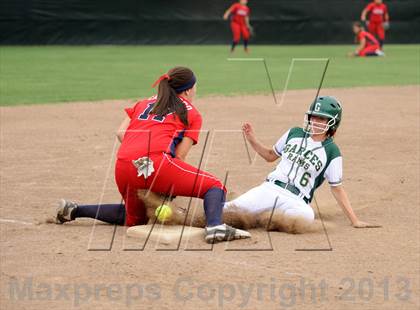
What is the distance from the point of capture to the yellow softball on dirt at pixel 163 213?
6.49 meters

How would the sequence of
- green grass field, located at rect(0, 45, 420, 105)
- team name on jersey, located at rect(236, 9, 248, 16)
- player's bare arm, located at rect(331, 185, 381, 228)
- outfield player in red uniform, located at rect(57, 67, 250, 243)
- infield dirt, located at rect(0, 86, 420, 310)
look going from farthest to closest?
team name on jersey, located at rect(236, 9, 248, 16), green grass field, located at rect(0, 45, 420, 105), player's bare arm, located at rect(331, 185, 381, 228), outfield player in red uniform, located at rect(57, 67, 250, 243), infield dirt, located at rect(0, 86, 420, 310)

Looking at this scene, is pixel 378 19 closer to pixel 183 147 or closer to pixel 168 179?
pixel 183 147

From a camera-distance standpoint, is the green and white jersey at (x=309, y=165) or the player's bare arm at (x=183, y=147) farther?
the green and white jersey at (x=309, y=165)

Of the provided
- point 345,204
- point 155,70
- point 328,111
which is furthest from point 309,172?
point 155,70

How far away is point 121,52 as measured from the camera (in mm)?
28578

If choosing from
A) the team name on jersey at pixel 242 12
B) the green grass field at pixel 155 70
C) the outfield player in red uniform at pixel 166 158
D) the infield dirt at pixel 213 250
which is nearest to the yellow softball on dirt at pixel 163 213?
the outfield player in red uniform at pixel 166 158

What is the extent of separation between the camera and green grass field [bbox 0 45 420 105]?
56.7 ft

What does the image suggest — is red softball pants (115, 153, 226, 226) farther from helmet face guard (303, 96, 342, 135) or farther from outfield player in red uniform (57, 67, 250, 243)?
helmet face guard (303, 96, 342, 135)

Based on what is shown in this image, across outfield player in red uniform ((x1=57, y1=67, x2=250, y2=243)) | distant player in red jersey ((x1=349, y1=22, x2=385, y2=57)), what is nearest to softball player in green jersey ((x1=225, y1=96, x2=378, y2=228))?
outfield player in red uniform ((x1=57, y1=67, x2=250, y2=243))

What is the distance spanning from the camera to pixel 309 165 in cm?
668

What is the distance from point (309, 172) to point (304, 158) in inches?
4.7

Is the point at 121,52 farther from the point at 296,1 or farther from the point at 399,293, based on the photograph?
the point at 399,293

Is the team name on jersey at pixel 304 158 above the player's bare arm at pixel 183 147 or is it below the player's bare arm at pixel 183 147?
below

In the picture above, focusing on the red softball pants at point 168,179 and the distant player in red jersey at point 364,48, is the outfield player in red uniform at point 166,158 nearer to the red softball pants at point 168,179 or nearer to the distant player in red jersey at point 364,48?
the red softball pants at point 168,179
